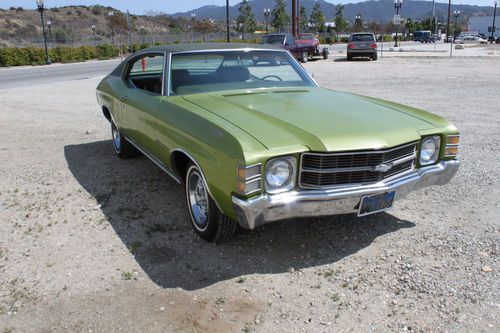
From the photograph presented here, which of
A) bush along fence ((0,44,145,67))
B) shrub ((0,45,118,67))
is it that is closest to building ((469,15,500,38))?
bush along fence ((0,44,145,67))

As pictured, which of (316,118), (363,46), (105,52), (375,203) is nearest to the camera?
(375,203)

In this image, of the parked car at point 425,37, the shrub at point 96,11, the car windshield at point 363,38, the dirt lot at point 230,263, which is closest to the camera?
the dirt lot at point 230,263

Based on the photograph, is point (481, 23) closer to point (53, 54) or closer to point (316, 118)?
point (53, 54)

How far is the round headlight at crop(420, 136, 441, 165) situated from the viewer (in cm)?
374

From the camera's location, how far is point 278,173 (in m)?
3.18

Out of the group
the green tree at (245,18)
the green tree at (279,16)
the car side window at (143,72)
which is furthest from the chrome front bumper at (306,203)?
the green tree at (279,16)

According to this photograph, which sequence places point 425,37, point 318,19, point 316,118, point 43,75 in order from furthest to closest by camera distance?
point 318,19
point 425,37
point 43,75
point 316,118

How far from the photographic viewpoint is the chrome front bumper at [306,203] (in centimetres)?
309

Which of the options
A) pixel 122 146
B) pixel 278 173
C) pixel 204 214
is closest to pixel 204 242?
pixel 204 214

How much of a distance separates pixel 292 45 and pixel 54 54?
18894 mm

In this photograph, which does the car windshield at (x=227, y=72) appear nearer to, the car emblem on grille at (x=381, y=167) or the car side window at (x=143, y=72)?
the car side window at (x=143, y=72)

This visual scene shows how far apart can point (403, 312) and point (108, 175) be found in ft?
12.7

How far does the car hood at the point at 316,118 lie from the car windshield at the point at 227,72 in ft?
0.60

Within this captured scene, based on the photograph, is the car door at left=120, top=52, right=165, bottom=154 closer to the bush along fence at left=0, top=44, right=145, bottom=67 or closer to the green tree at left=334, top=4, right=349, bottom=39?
the bush along fence at left=0, top=44, right=145, bottom=67
